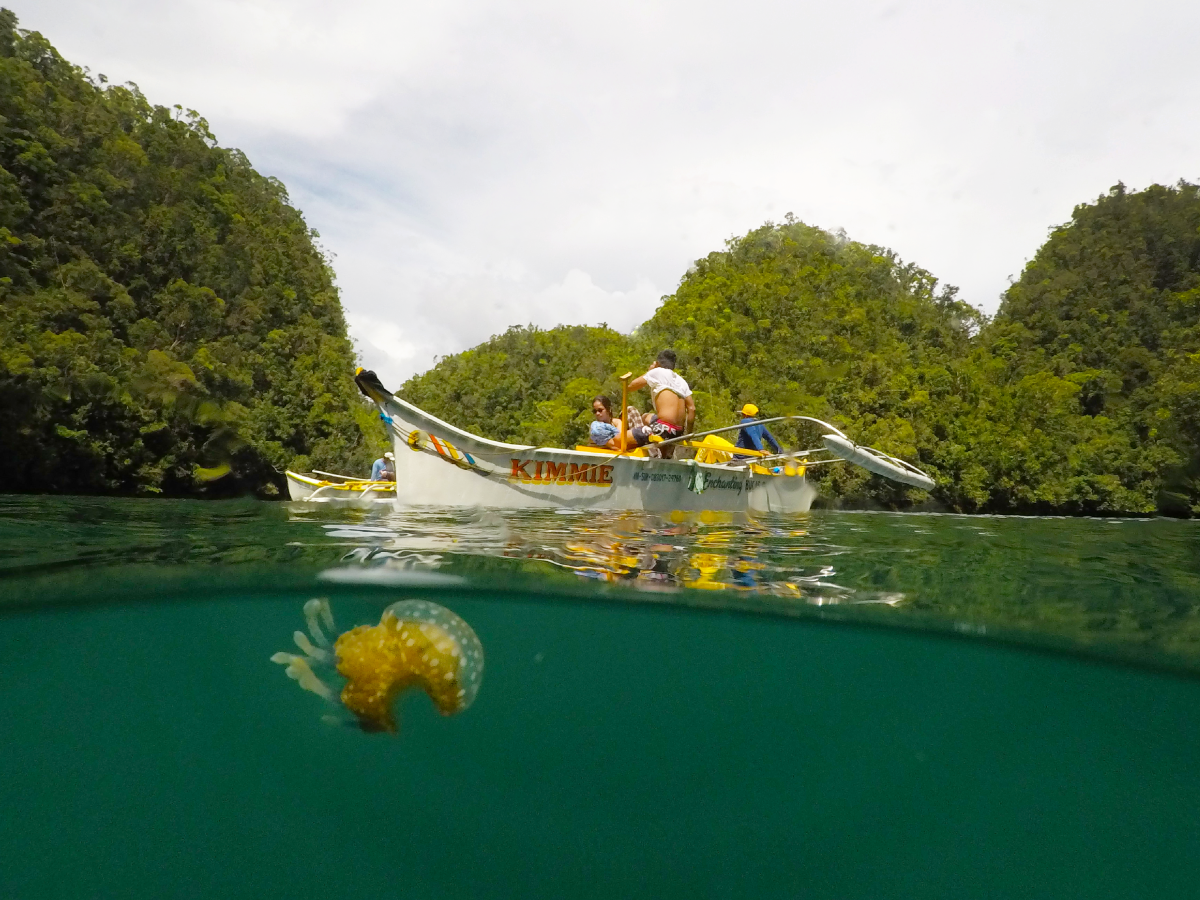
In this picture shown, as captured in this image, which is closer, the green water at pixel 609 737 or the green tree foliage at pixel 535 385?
the green water at pixel 609 737

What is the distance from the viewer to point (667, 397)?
11516 millimetres

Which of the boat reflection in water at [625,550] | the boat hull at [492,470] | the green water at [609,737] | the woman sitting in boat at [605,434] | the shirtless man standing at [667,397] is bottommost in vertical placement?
the green water at [609,737]

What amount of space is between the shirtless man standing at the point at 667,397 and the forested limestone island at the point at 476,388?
62.6ft

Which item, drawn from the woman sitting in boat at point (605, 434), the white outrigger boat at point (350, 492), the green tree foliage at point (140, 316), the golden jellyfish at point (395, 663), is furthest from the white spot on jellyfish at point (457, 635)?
the green tree foliage at point (140, 316)

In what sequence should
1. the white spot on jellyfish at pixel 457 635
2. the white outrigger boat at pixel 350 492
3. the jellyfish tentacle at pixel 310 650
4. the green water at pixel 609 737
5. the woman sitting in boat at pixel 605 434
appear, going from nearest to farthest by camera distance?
1. the white spot on jellyfish at pixel 457 635
2. the jellyfish tentacle at pixel 310 650
3. the green water at pixel 609 737
4. the woman sitting in boat at pixel 605 434
5. the white outrigger boat at pixel 350 492

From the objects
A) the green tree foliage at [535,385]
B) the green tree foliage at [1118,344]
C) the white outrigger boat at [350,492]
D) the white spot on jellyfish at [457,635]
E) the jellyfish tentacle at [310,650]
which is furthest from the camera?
the green tree foliage at [535,385]

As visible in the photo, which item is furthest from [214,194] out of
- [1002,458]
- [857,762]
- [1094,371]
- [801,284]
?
[1094,371]

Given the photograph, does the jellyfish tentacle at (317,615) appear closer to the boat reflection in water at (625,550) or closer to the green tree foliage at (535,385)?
the boat reflection in water at (625,550)

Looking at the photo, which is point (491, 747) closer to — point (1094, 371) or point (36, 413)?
point (36, 413)

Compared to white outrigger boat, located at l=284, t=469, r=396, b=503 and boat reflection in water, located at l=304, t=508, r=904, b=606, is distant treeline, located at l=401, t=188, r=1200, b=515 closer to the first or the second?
white outrigger boat, located at l=284, t=469, r=396, b=503

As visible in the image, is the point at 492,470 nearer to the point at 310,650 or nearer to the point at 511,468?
the point at 511,468

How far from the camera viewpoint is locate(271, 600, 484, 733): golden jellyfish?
206 inches

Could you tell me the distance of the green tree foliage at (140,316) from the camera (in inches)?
968

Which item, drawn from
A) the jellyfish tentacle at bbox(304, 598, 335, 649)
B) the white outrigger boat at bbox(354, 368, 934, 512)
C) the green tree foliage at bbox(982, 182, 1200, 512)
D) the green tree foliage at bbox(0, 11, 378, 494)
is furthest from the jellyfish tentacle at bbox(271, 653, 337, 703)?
the green tree foliage at bbox(982, 182, 1200, 512)
